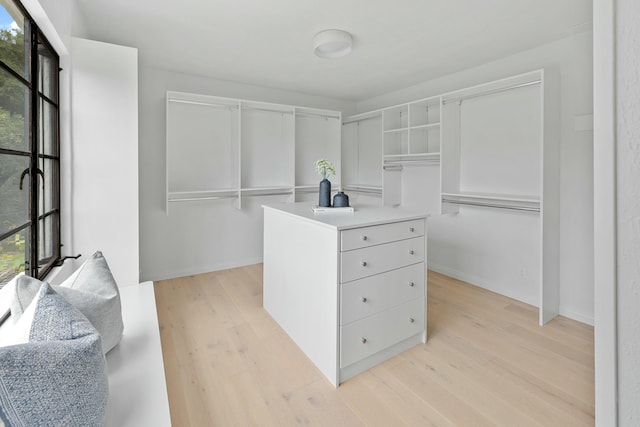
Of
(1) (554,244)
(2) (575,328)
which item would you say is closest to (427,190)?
(1) (554,244)

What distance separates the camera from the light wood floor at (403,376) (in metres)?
1.67

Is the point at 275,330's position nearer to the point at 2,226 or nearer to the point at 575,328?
the point at 2,226

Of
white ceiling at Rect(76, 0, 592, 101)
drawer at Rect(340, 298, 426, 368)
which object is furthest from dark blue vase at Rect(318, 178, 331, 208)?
white ceiling at Rect(76, 0, 592, 101)

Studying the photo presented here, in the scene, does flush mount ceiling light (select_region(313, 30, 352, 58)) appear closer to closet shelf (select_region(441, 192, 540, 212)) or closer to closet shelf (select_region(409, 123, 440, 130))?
closet shelf (select_region(409, 123, 440, 130))

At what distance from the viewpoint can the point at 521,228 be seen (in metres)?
3.14

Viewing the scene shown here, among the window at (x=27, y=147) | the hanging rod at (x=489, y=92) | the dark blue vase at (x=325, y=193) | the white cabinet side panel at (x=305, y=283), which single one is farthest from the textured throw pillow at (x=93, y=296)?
the hanging rod at (x=489, y=92)

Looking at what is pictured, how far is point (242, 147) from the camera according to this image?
409 centimetres

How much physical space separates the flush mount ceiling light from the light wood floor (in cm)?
234

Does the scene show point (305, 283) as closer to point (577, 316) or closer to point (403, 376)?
point (403, 376)

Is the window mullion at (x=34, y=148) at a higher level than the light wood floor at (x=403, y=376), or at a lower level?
higher

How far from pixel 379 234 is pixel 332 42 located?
162cm

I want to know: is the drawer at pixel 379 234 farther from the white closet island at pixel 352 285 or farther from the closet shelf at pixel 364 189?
the closet shelf at pixel 364 189

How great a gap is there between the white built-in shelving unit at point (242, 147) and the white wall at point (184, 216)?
0.15 meters

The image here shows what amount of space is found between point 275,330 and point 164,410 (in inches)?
60.0
